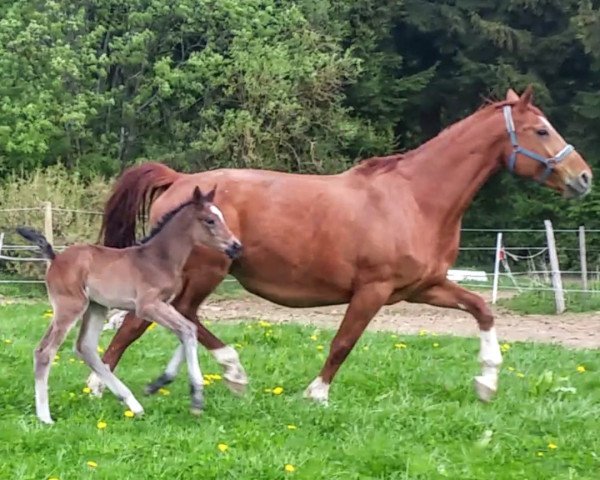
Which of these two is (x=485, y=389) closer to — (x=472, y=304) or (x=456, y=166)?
(x=472, y=304)

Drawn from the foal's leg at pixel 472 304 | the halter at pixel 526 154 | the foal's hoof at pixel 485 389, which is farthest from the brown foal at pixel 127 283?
the halter at pixel 526 154

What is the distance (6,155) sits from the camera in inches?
1096

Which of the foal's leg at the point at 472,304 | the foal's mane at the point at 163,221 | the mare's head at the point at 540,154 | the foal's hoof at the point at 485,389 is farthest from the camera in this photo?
the foal's leg at the point at 472,304

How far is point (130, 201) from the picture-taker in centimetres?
827

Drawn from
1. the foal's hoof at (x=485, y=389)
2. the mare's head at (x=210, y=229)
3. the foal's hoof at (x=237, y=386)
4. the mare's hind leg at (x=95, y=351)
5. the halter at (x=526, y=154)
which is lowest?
the foal's hoof at (x=237, y=386)

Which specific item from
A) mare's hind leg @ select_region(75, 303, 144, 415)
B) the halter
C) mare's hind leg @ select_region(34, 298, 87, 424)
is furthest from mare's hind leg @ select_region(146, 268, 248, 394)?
A: the halter

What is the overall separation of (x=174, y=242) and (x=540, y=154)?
118 inches

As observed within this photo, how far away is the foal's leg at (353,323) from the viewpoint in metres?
7.56

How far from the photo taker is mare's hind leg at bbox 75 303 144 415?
6.85 meters

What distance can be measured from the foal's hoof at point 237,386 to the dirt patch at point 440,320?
→ 5.93m

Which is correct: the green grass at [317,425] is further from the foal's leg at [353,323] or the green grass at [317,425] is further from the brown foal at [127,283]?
the brown foal at [127,283]

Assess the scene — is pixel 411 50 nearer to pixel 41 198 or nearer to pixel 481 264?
pixel 481 264

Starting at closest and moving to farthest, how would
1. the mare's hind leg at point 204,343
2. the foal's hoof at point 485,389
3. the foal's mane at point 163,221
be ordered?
the foal's mane at point 163,221 < the mare's hind leg at point 204,343 < the foal's hoof at point 485,389

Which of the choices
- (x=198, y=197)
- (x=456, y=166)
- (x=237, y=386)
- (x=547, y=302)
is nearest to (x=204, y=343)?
(x=237, y=386)
